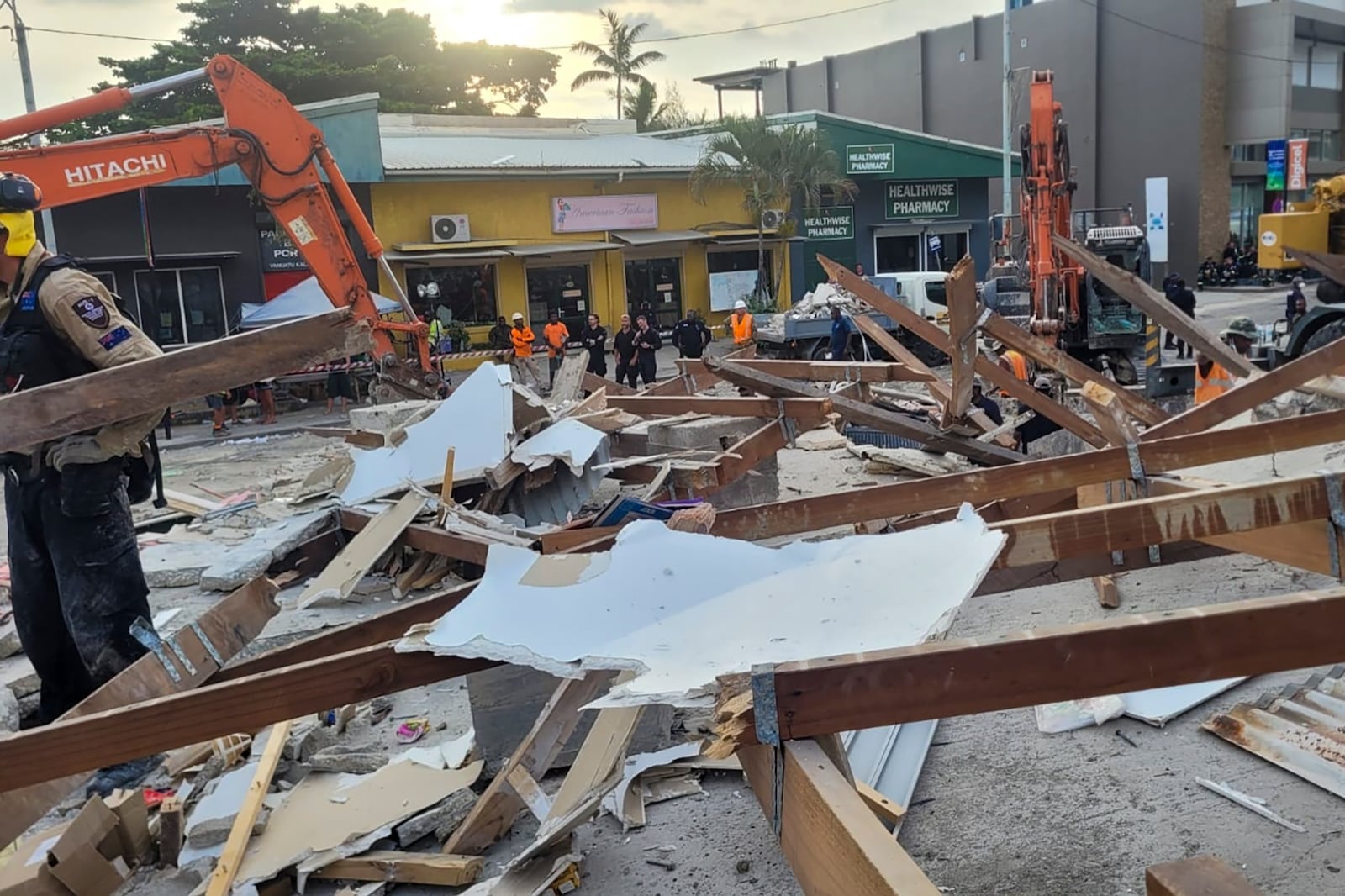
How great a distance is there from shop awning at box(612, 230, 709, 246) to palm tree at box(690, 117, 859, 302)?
3.06ft

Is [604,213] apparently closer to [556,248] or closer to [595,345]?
[556,248]

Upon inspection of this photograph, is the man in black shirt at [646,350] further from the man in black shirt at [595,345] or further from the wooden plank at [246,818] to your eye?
the wooden plank at [246,818]

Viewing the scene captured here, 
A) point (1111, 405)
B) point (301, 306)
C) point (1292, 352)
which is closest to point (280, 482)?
point (1111, 405)

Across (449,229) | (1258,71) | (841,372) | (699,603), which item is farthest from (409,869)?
(1258,71)

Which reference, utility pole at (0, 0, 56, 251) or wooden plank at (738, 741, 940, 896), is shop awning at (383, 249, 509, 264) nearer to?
Result: utility pole at (0, 0, 56, 251)

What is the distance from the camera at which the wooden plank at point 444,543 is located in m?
5.32

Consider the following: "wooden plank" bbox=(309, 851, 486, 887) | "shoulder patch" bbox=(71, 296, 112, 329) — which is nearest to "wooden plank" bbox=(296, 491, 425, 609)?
"shoulder patch" bbox=(71, 296, 112, 329)

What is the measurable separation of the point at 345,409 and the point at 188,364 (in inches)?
620

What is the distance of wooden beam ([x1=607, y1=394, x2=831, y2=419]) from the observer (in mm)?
6398

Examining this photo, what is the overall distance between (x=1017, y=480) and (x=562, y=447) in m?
3.93

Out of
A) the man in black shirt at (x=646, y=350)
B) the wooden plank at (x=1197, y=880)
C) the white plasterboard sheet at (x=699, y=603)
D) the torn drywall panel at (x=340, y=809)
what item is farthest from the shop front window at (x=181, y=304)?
the wooden plank at (x=1197, y=880)

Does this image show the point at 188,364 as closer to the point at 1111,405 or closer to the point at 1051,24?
the point at 1111,405

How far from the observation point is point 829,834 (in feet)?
4.93

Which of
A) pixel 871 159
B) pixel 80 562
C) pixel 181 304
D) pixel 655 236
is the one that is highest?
pixel 871 159
